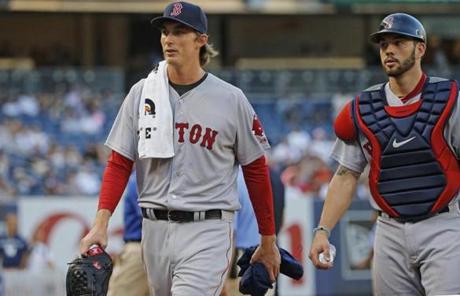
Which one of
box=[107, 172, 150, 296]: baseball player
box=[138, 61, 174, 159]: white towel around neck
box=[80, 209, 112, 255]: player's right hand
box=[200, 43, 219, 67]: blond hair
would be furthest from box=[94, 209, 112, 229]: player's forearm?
box=[107, 172, 150, 296]: baseball player

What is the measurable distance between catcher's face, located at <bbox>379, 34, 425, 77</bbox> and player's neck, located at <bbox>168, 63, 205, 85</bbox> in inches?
39.5

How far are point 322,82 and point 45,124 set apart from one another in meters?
5.78

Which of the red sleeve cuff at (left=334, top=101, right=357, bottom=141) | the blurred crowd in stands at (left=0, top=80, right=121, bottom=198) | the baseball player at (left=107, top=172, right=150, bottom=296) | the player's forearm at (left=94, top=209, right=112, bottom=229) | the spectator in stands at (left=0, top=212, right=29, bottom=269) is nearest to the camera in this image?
the player's forearm at (left=94, top=209, right=112, bottom=229)

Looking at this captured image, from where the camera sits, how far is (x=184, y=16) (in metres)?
5.90

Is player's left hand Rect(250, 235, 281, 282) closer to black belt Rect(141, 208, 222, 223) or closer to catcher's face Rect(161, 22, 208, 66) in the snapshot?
black belt Rect(141, 208, 222, 223)

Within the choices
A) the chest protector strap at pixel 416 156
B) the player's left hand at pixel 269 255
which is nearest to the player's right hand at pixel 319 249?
the player's left hand at pixel 269 255

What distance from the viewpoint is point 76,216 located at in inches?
611

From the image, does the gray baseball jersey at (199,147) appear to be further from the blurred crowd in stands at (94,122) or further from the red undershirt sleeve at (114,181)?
the blurred crowd in stands at (94,122)

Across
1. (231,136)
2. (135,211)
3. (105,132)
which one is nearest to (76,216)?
(105,132)

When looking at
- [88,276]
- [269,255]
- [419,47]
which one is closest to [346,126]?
[419,47]

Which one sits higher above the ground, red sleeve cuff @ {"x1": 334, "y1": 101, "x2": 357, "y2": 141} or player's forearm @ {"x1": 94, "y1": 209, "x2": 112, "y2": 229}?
red sleeve cuff @ {"x1": 334, "y1": 101, "x2": 357, "y2": 141}

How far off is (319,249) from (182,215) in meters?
0.79

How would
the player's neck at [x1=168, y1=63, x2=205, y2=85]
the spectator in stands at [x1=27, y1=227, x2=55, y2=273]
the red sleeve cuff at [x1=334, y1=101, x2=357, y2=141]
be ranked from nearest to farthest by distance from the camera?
the player's neck at [x1=168, y1=63, x2=205, y2=85] < the red sleeve cuff at [x1=334, y1=101, x2=357, y2=141] < the spectator in stands at [x1=27, y1=227, x2=55, y2=273]

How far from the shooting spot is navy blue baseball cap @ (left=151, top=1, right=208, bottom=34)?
588cm
